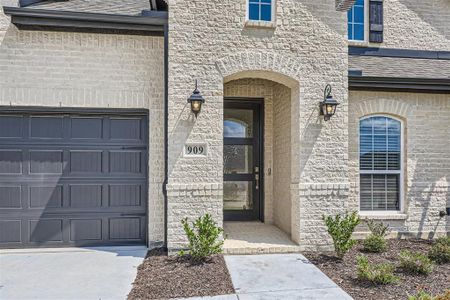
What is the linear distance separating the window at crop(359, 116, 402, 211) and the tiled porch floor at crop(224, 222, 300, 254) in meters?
2.09

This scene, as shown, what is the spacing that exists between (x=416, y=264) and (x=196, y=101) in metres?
4.27

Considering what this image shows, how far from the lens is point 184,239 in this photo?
5.28 metres

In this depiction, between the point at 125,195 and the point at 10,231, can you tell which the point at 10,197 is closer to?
the point at 10,231

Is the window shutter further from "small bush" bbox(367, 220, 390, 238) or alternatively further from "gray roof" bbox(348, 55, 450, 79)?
"small bush" bbox(367, 220, 390, 238)

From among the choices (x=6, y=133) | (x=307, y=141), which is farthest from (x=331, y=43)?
(x=6, y=133)

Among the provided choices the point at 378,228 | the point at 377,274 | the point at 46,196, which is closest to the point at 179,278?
the point at 377,274

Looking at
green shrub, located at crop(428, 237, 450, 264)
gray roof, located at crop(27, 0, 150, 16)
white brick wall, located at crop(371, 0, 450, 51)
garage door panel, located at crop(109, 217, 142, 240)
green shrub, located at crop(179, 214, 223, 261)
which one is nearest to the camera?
green shrub, located at crop(179, 214, 223, 261)

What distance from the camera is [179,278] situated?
4309 millimetres

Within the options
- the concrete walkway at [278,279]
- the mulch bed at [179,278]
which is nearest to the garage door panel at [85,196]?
Answer: the mulch bed at [179,278]

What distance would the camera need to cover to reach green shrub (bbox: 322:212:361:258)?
5.05 metres

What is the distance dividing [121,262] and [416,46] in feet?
28.3

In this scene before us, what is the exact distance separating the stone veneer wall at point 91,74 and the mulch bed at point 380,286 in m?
3.07

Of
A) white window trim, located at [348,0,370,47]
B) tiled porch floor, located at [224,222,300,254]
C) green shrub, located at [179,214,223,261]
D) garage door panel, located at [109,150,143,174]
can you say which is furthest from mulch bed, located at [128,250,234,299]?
white window trim, located at [348,0,370,47]

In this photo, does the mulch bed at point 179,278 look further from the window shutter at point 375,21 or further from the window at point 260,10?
the window shutter at point 375,21
